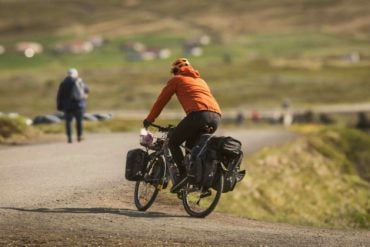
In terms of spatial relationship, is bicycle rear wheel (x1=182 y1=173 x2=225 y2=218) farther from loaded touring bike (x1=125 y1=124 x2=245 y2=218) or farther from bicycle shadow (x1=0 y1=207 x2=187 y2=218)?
bicycle shadow (x1=0 y1=207 x2=187 y2=218)

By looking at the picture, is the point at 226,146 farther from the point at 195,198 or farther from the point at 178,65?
the point at 178,65

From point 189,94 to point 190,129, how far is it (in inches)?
19.1

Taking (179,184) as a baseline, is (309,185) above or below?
above

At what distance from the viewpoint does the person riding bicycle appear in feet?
41.6

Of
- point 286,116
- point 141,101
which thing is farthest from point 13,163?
point 141,101

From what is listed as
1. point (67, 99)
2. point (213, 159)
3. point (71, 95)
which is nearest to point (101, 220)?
point (213, 159)

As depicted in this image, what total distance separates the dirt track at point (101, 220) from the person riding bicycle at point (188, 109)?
102 centimetres

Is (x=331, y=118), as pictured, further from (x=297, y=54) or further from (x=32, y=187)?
(x=297, y=54)

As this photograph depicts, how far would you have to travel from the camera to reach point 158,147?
13.6 meters

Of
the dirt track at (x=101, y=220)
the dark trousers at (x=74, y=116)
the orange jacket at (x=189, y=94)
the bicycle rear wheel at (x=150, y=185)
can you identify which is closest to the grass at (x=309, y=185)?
the dirt track at (x=101, y=220)

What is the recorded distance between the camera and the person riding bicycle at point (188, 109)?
12.7 meters

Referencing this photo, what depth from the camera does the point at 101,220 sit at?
1204 cm

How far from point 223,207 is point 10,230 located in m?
8.55

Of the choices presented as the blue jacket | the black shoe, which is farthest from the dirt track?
the blue jacket
